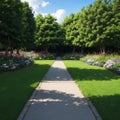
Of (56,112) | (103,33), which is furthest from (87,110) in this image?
(103,33)

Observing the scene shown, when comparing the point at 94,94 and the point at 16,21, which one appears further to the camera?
the point at 16,21

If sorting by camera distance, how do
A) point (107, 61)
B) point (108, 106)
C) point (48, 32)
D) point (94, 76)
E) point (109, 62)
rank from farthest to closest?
point (48, 32), point (107, 61), point (109, 62), point (94, 76), point (108, 106)

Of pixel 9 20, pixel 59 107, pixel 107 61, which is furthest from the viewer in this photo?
pixel 107 61

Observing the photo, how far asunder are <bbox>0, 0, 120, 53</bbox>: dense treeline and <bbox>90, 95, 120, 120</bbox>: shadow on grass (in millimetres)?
9215

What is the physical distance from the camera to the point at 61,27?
5784cm

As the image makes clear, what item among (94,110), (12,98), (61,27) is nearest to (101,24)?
(61,27)

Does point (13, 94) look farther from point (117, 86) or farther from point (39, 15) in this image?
point (39, 15)

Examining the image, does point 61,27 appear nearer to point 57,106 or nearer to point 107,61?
point 107,61

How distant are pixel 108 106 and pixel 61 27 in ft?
158

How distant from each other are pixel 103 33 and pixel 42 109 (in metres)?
35.7

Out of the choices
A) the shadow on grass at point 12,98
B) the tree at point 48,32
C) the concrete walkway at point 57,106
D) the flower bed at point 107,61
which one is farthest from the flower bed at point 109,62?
the tree at point 48,32

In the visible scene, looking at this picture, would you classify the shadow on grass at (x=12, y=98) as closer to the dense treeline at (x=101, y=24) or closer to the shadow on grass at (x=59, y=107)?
the shadow on grass at (x=59, y=107)

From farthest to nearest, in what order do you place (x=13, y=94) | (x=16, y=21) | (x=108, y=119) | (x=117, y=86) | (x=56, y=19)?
1. (x=56, y=19)
2. (x=16, y=21)
3. (x=117, y=86)
4. (x=13, y=94)
5. (x=108, y=119)

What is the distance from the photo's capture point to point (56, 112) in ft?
30.0
